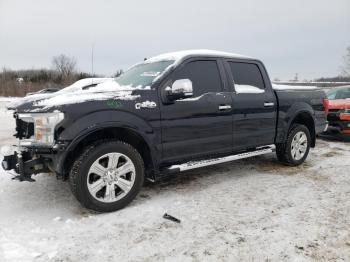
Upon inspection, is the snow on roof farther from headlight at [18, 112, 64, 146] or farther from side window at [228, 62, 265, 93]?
headlight at [18, 112, 64, 146]

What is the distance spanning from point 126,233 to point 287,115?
3.45 metres

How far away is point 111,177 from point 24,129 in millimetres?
1197

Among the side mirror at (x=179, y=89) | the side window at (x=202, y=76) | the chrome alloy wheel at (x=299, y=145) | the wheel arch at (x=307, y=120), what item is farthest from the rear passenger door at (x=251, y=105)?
the side mirror at (x=179, y=89)

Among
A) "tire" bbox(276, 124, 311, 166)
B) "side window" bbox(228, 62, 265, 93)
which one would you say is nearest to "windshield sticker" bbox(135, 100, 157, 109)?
"side window" bbox(228, 62, 265, 93)

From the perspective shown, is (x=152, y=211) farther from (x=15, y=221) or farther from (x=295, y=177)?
(x=295, y=177)

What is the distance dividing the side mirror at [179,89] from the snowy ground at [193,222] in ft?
4.28

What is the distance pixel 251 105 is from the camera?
4.61m

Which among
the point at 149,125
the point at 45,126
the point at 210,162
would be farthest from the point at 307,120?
the point at 45,126

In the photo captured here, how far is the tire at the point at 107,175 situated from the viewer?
3.22m

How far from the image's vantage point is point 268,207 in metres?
3.61

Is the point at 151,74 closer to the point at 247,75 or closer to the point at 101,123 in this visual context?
the point at 101,123

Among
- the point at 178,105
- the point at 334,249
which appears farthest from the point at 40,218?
the point at 334,249

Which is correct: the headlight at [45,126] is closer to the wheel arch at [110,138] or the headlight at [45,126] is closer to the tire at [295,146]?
the wheel arch at [110,138]

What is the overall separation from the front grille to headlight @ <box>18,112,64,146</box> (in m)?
0.22
